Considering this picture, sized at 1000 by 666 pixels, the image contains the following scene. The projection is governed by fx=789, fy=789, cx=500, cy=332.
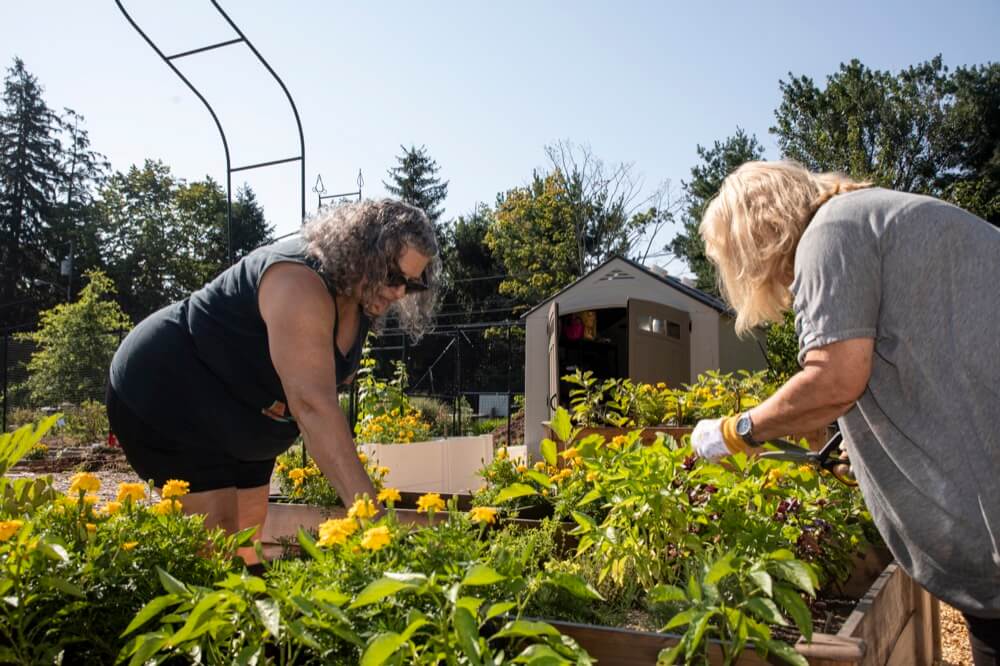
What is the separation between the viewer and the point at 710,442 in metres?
1.56

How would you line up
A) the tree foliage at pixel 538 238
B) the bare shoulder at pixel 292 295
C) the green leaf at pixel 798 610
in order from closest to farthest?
the green leaf at pixel 798 610, the bare shoulder at pixel 292 295, the tree foliage at pixel 538 238

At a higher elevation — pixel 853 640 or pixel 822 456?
pixel 822 456

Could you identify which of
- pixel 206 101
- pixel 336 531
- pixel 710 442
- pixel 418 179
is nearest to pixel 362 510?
pixel 336 531

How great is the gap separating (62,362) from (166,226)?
79.7ft

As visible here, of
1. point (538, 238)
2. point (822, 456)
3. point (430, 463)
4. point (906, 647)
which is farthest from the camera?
point (538, 238)

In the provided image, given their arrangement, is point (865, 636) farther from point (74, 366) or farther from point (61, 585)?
point (74, 366)

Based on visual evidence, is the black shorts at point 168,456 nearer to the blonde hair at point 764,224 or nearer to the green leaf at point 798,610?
the blonde hair at point 764,224

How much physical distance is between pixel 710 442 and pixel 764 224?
44 cm

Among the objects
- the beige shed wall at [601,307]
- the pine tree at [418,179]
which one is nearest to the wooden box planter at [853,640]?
the beige shed wall at [601,307]

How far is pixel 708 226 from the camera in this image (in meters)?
1.51

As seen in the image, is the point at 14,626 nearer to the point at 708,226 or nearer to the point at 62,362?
the point at 708,226

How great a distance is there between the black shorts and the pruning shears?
1.27m

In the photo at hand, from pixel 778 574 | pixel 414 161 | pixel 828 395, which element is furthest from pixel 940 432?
pixel 414 161

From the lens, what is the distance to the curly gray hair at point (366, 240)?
5.93 feet
